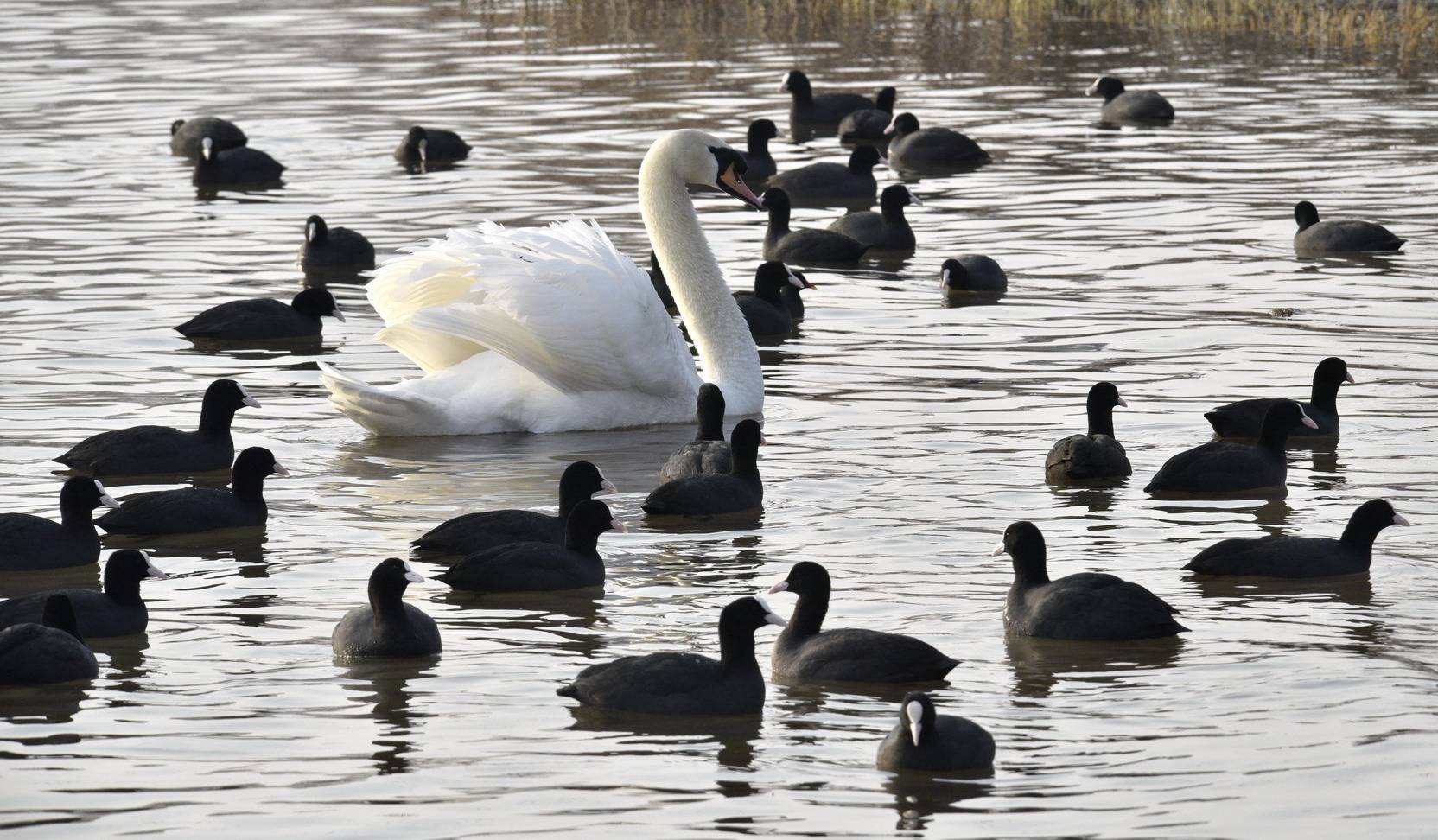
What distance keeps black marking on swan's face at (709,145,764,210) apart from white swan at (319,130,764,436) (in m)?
0.39

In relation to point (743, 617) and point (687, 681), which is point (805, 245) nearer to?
point (743, 617)

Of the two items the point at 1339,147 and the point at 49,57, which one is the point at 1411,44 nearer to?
the point at 1339,147

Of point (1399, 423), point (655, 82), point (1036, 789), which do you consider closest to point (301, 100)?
point (655, 82)

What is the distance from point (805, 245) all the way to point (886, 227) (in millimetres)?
955

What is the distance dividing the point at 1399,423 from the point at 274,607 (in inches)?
299

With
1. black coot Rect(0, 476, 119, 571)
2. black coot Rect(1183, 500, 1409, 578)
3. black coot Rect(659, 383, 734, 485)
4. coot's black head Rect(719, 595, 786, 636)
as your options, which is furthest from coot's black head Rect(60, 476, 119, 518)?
black coot Rect(1183, 500, 1409, 578)

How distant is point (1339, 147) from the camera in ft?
94.1

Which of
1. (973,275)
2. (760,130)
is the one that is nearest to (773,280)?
(973,275)

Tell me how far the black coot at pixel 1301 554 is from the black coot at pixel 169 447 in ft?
19.8

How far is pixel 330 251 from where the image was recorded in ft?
73.5

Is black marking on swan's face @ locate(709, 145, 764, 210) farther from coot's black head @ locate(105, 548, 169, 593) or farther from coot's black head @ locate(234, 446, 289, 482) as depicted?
coot's black head @ locate(105, 548, 169, 593)

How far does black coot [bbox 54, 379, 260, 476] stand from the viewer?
14.4 m

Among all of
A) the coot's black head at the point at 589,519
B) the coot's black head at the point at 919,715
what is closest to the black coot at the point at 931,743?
the coot's black head at the point at 919,715

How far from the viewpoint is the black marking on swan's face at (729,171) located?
17.2 meters
